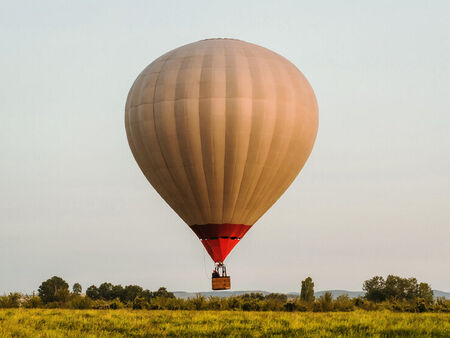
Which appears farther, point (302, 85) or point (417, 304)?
point (302, 85)

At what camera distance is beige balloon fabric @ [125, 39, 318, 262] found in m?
36.6

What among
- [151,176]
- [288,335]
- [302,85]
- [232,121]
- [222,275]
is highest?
[302,85]

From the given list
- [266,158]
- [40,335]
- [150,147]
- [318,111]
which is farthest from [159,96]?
[40,335]

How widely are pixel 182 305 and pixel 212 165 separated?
8924 millimetres

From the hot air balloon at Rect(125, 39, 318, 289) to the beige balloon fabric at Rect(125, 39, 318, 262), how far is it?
0.06 meters

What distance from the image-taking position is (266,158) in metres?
37.2

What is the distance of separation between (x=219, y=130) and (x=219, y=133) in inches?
6.8

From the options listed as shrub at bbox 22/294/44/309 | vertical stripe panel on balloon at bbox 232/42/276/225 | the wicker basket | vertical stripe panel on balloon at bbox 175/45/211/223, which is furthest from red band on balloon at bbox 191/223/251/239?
shrub at bbox 22/294/44/309

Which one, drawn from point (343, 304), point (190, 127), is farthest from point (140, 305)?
point (343, 304)

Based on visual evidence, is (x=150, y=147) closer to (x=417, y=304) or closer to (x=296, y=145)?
(x=296, y=145)

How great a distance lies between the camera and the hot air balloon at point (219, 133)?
36594 millimetres

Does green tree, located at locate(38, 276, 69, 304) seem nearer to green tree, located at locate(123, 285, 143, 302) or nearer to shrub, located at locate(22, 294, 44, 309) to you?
green tree, located at locate(123, 285, 143, 302)

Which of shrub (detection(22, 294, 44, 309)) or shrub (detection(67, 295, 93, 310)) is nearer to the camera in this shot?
shrub (detection(22, 294, 44, 309))

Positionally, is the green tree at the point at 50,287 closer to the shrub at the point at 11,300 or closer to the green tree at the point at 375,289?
the green tree at the point at 375,289
